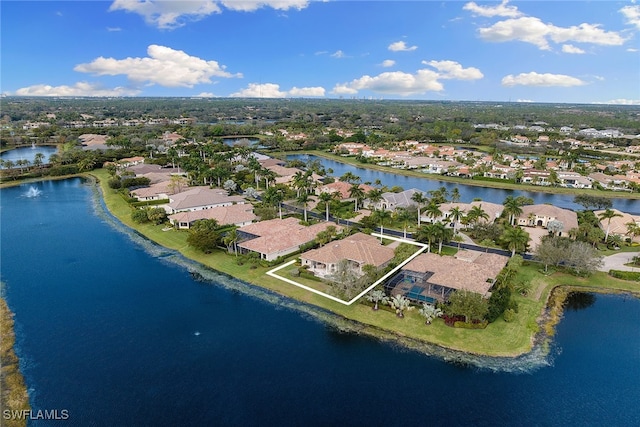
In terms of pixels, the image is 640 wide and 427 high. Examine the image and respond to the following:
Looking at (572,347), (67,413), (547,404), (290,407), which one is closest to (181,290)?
(67,413)

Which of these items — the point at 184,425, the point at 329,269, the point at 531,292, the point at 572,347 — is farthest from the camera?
the point at 329,269

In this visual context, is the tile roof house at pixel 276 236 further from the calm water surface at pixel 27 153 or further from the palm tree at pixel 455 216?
the calm water surface at pixel 27 153

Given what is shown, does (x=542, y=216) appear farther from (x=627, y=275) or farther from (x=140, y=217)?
(x=140, y=217)

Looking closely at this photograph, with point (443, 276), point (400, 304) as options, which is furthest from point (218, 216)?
point (443, 276)

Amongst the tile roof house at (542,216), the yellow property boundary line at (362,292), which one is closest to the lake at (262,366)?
the yellow property boundary line at (362,292)

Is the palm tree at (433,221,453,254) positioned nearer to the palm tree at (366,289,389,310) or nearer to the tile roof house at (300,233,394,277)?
the tile roof house at (300,233,394,277)

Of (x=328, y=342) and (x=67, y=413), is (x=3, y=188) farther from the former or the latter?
(x=328, y=342)
